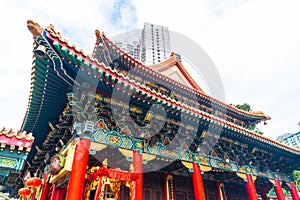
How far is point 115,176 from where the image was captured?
16.4ft

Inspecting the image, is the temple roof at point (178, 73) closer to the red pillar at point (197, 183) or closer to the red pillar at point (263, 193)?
the red pillar at point (263, 193)

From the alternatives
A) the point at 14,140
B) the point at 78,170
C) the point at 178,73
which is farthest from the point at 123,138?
the point at 178,73

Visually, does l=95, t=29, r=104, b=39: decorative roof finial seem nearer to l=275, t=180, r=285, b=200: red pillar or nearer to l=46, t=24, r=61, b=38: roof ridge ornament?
l=46, t=24, r=61, b=38: roof ridge ornament

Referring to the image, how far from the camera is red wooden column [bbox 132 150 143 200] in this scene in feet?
18.2

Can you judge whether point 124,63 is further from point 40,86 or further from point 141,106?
point 40,86

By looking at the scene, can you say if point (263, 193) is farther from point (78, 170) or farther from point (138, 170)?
point (78, 170)

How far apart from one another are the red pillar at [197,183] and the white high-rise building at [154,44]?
7458 centimetres

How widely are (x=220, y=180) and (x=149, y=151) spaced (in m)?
6.05

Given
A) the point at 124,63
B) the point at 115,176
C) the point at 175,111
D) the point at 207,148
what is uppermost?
the point at 124,63

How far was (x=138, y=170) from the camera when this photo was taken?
19.4 ft

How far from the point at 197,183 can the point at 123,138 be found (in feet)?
10.8

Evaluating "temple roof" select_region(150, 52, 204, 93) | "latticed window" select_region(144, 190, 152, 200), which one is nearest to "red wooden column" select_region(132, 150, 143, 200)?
"latticed window" select_region(144, 190, 152, 200)

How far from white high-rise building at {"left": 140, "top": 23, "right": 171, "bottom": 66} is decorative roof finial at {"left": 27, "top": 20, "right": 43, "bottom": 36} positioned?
77.0m

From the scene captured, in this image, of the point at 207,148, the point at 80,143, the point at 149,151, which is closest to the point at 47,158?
the point at 80,143
